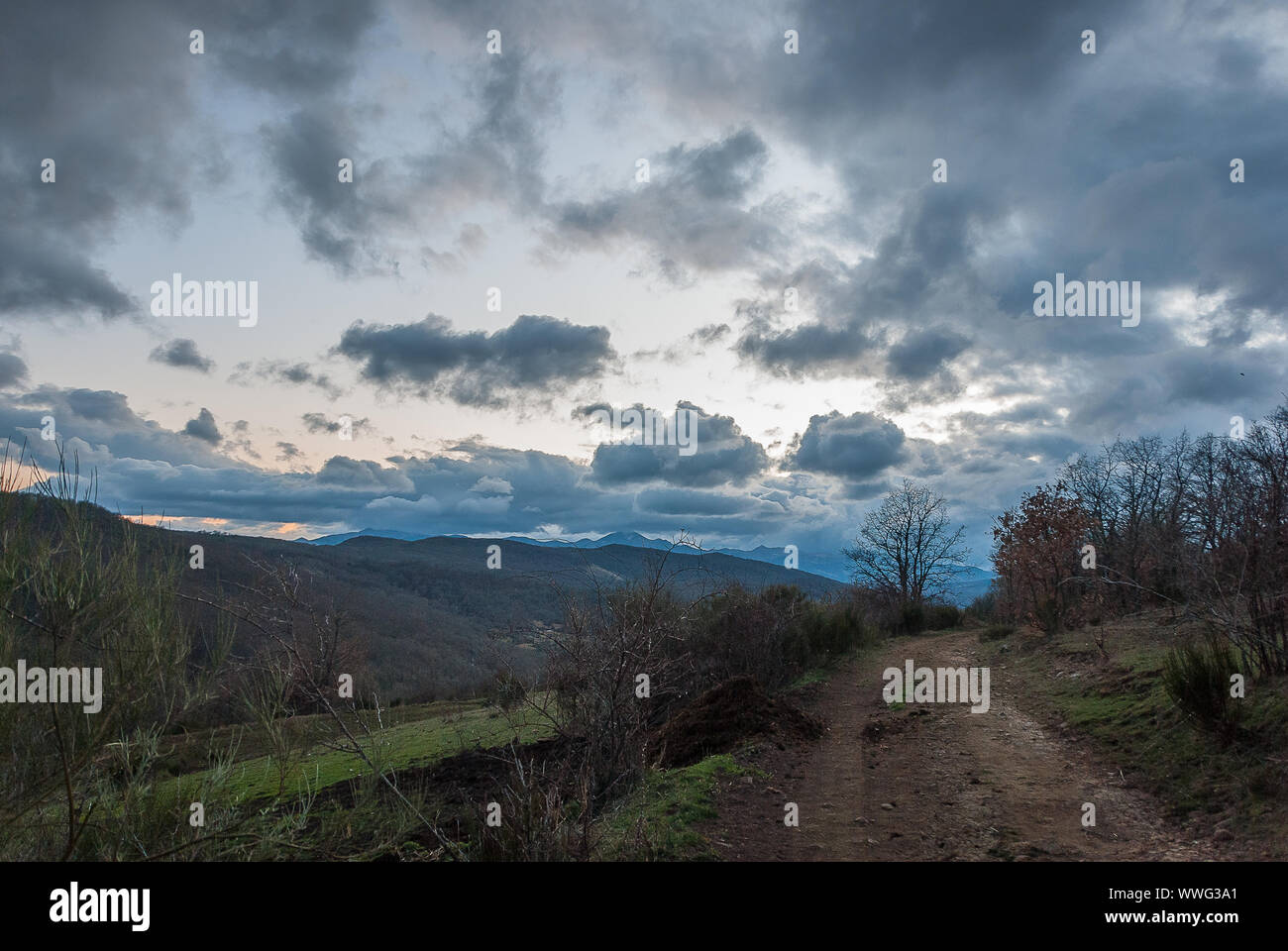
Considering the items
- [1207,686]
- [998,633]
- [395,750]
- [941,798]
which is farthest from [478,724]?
[998,633]

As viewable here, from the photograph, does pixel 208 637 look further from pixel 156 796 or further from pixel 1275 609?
pixel 1275 609

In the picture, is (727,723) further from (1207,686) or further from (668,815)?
(1207,686)

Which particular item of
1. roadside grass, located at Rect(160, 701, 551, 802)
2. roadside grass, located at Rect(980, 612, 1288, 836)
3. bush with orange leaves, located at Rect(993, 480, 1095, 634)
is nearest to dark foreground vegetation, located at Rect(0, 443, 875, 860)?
roadside grass, located at Rect(160, 701, 551, 802)

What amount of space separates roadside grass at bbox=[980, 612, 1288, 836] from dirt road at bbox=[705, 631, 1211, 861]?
0.35 meters

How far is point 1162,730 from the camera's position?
27.7 feet

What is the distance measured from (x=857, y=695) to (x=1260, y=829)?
950cm

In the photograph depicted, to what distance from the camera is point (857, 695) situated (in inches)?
590

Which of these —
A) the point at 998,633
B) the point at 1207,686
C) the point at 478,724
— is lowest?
the point at 478,724

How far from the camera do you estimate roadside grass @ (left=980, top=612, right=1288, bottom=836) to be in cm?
641

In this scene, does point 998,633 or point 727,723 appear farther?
point 998,633

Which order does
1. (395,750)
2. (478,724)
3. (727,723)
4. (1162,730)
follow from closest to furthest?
(1162,730), (727,723), (395,750), (478,724)

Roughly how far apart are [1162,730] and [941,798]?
3274 millimetres
